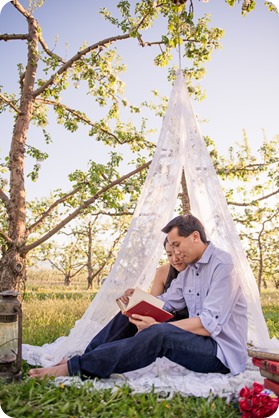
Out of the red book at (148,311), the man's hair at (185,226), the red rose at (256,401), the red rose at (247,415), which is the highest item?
the man's hair at (185,226)

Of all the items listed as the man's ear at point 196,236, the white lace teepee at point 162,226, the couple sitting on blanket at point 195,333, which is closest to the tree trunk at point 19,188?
the white lace teepee at point 162,226

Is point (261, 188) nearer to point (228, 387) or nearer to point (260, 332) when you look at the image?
point (260, 332)

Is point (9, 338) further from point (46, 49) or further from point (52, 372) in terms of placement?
point (46, 49)

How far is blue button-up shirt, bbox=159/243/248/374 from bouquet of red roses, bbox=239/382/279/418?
1.52 ft

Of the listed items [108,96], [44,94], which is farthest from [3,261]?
[108,96]

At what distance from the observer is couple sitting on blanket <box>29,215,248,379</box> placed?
2.93 meters

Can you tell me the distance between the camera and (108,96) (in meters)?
7.54

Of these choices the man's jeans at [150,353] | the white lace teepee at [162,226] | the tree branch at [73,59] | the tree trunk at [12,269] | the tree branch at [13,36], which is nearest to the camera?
the man's jeans at [150,353]

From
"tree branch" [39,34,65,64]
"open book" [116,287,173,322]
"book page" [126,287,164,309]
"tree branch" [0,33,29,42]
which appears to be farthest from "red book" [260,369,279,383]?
"tree branch" [0,33,29,42]

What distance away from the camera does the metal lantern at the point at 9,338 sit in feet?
10.3

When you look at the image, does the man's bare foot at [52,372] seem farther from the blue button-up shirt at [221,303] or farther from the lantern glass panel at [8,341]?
the blue button-up shirt at [221,303]

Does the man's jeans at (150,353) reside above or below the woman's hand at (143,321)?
below

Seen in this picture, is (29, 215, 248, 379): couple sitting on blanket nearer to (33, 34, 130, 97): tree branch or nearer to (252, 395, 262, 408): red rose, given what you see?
(252, 395, 262, 408): red rose

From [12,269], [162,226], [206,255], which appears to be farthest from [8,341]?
[12,269]
